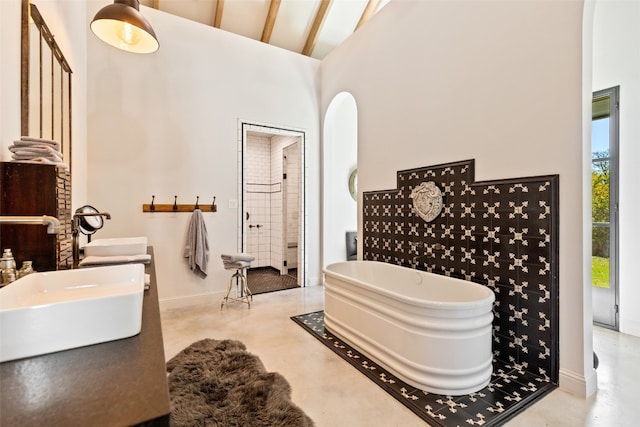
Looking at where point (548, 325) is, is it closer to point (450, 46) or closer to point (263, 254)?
point (450, 46)

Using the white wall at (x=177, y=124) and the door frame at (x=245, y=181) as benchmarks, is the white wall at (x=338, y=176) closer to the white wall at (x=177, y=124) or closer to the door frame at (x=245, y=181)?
the door frame at (x=245, y=181)

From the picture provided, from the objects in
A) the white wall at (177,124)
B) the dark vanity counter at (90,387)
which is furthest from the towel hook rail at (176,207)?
the dark vanity counter at (90,387)

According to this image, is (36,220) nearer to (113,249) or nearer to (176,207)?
(113,249)

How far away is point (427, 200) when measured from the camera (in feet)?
9.82

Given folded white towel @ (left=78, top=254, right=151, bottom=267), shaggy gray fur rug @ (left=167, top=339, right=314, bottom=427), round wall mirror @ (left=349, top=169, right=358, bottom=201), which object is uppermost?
round wall mirror @ (left=349, top=169, right=358, bottom=201)

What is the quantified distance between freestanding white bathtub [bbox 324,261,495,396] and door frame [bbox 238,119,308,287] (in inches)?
81.3

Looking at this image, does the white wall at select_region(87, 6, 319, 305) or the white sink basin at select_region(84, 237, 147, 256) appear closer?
the white sink basin at select_region(84, 237, 147, 256)

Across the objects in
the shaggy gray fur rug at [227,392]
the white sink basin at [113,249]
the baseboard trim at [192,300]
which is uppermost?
the white sink basin at [113,249]

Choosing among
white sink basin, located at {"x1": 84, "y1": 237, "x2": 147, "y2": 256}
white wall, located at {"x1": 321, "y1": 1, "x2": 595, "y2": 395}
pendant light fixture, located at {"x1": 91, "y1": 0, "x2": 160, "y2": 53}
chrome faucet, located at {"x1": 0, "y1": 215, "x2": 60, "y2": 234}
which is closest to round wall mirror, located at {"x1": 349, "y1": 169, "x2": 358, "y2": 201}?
white wall, located at {"x1": 321, "y1": 1, "x2": 595, "y2": 395}

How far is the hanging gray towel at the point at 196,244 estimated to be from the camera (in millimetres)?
3783

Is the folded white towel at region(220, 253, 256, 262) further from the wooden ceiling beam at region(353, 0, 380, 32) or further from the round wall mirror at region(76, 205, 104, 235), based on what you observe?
the wooden ceiling beam at region(353, 0, 380, 32)

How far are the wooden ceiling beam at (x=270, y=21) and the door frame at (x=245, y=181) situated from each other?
132cm

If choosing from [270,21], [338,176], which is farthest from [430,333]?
[270,21]

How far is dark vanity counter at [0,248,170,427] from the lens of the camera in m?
0.52
